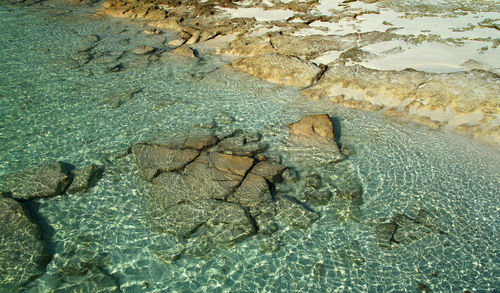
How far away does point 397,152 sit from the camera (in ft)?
29.1

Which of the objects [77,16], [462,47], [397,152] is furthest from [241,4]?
[397,152]

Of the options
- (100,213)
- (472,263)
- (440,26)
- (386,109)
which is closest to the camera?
(472,263)

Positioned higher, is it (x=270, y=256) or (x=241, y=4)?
(x=241, y=4)

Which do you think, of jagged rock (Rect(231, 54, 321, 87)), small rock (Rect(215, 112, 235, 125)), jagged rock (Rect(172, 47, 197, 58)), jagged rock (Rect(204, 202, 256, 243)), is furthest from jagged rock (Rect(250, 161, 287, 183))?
jagged rock (Rect(172, 47, 197, 58))

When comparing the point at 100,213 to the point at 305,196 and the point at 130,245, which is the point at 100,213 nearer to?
the point at 130,245

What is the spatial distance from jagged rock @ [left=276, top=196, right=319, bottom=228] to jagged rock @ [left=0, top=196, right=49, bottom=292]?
175 inches

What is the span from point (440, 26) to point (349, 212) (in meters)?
10.8

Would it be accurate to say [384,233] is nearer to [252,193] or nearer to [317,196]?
[317,196]

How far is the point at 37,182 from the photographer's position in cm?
758

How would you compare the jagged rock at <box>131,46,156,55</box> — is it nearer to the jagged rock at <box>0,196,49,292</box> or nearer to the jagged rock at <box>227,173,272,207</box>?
the jagged rock at <box>0,196,49,292</box>

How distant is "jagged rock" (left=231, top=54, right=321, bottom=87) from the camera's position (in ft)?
39.7

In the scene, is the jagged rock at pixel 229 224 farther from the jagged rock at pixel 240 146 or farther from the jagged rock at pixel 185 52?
the jagged rock at pixel 185 52

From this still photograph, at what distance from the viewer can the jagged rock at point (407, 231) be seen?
6.60 metres

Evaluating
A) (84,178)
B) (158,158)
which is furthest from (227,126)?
(84,178)
